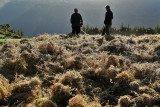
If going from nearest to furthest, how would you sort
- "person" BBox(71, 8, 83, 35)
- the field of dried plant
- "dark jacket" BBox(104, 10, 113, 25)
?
the field of dried plant → "dark jacket" BBox(104, 10, 113, 25) → "person" BBox(71, 8, 83, 35)

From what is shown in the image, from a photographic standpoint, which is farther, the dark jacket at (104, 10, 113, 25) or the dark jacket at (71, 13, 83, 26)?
the dark jacket at (71, 13, 83, 26)

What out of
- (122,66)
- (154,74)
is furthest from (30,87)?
(154,74)

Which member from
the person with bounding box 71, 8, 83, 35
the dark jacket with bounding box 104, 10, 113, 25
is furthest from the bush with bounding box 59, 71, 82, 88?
the person with bounding box 71, 8, 83, 35

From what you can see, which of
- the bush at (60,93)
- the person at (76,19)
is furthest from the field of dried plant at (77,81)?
the person at (76,19)

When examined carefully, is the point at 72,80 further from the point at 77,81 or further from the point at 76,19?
the point at 76,19

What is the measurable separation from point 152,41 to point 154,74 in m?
3.73

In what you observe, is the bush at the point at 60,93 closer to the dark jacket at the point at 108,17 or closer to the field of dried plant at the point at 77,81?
the field of dried plant at the point at 77,81

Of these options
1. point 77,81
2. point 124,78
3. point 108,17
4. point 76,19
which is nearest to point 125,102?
point 124,78

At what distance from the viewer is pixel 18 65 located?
197 inches

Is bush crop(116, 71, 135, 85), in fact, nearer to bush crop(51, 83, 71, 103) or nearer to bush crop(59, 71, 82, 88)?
bush crop(59, 71, 82, 88)

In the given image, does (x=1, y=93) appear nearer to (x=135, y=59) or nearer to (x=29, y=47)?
(x=29, y=47)

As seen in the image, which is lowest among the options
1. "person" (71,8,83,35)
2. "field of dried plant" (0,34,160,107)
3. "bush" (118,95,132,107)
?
"bush" (118,95,132,107)

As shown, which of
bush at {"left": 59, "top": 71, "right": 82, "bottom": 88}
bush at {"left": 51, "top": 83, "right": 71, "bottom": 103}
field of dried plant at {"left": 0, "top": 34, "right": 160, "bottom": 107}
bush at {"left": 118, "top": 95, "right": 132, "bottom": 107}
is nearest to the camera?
bush at {"left": 118, "top": 95, "right": 132, "bottom": 107}

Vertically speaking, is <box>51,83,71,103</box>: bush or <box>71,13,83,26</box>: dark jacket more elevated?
<box>71,13,83,26</box>: dark jacket
